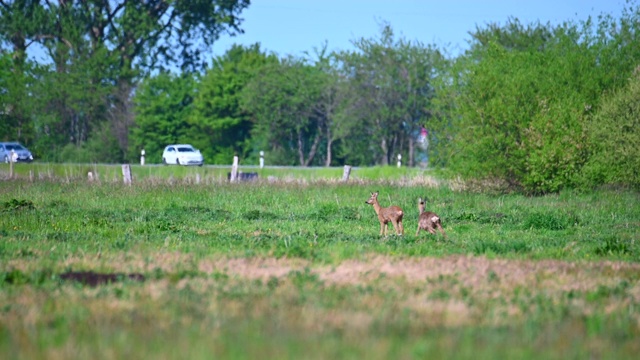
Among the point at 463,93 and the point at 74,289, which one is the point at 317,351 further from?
the point at 463,93

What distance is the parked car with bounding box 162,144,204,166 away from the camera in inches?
2500

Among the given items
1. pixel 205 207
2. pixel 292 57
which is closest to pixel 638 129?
pixel 205 207

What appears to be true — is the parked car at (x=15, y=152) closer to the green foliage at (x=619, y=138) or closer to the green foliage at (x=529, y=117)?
the green foliage at (x=529, y=117)

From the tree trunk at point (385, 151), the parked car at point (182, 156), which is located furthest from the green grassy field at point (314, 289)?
the tree trunk at point (385, 151)

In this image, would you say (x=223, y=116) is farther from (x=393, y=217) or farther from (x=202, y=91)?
(x=393, y=217)

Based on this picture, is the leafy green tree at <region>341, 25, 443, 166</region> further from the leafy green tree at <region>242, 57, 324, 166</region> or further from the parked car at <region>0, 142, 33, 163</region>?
the parked car at <region>0, 142, 33, 163</region>

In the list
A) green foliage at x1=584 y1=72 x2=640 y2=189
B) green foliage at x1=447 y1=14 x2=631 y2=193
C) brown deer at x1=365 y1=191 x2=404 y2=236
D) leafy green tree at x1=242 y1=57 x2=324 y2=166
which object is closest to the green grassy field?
brown deer at x1=365 y1=191 x2=404 y2=236

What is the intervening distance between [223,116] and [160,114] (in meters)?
4.98

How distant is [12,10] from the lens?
226 ft

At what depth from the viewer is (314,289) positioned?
38.5 feet

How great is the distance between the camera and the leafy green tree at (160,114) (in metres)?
75.2

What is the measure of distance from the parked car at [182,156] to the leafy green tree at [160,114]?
9.92m

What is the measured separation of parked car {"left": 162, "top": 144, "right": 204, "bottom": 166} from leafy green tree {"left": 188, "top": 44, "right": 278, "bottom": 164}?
8.93 metres

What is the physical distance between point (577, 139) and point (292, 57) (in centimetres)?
4230
